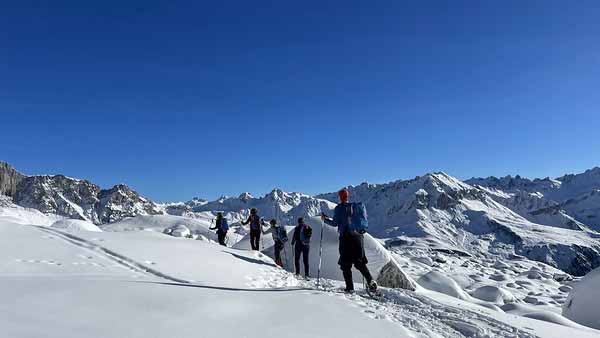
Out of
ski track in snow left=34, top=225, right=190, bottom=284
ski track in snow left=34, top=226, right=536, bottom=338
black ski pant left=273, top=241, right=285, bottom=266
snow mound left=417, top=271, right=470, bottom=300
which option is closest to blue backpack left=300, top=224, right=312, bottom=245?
black ski pant left=273, top=241, right=285, bottom=266

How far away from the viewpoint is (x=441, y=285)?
29.8m

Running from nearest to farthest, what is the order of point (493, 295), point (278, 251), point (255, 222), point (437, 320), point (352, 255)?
1. point (437, 320)
2. point (352, 255)
3. point (278, 251)
4. point (255, 222)
5. point (493, 295)

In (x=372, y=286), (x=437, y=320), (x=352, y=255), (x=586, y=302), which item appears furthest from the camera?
(x=586, y=302)

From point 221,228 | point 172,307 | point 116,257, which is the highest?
point 221,228

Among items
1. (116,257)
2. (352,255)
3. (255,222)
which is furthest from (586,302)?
(116,257)

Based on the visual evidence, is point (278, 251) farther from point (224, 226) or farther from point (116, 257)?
point (116, 257)

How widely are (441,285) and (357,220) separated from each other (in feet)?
73.5

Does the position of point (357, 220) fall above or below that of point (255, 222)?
below

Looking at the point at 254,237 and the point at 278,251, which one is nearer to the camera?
the point at 278,251

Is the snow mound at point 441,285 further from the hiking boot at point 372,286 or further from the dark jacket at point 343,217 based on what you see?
the dark jacket at point 343,217

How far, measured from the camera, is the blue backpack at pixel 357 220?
9867 mm

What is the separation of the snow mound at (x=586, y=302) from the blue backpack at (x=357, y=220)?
16.2m

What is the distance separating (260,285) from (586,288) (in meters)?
18.2

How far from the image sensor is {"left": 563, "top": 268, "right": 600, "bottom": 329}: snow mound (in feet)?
67.2
